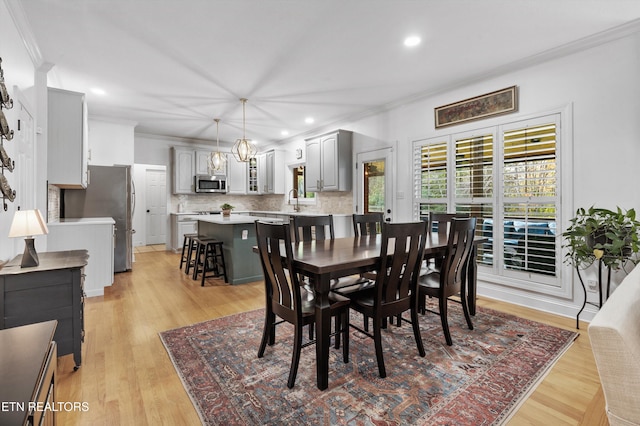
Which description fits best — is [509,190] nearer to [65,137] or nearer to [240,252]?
[240,252]

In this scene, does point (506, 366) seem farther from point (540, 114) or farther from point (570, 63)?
A: point (570, 63)

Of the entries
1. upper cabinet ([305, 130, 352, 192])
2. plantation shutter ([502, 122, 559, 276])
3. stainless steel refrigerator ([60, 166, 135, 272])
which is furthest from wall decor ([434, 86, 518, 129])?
stainless steel refrigerator ([60, 166, 135, 272])

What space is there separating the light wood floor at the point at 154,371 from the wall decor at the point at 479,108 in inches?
86.5

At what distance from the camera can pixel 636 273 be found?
1475 mm

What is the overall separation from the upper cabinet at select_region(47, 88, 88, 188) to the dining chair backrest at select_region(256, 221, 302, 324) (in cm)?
300

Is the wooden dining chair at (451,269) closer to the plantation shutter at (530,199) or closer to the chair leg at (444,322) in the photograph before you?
the chair leg at (444,322)

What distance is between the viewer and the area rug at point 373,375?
5.53ft

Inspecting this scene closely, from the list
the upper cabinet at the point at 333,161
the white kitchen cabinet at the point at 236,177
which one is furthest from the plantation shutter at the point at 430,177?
the white kitchen cabinet at the point at 236,177

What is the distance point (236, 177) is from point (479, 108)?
5715 millimetres

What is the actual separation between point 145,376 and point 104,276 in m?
2.39

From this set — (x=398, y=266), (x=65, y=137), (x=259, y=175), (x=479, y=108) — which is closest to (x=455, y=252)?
(x=398, y=266)

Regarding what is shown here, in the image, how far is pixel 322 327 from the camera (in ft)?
6.13

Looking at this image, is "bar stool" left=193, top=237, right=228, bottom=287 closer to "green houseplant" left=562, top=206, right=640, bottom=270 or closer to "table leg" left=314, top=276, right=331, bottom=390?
"table leg" left=314, top=276, right=331, bottom=390

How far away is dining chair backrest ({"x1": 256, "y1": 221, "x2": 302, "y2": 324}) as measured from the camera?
6.29ft
